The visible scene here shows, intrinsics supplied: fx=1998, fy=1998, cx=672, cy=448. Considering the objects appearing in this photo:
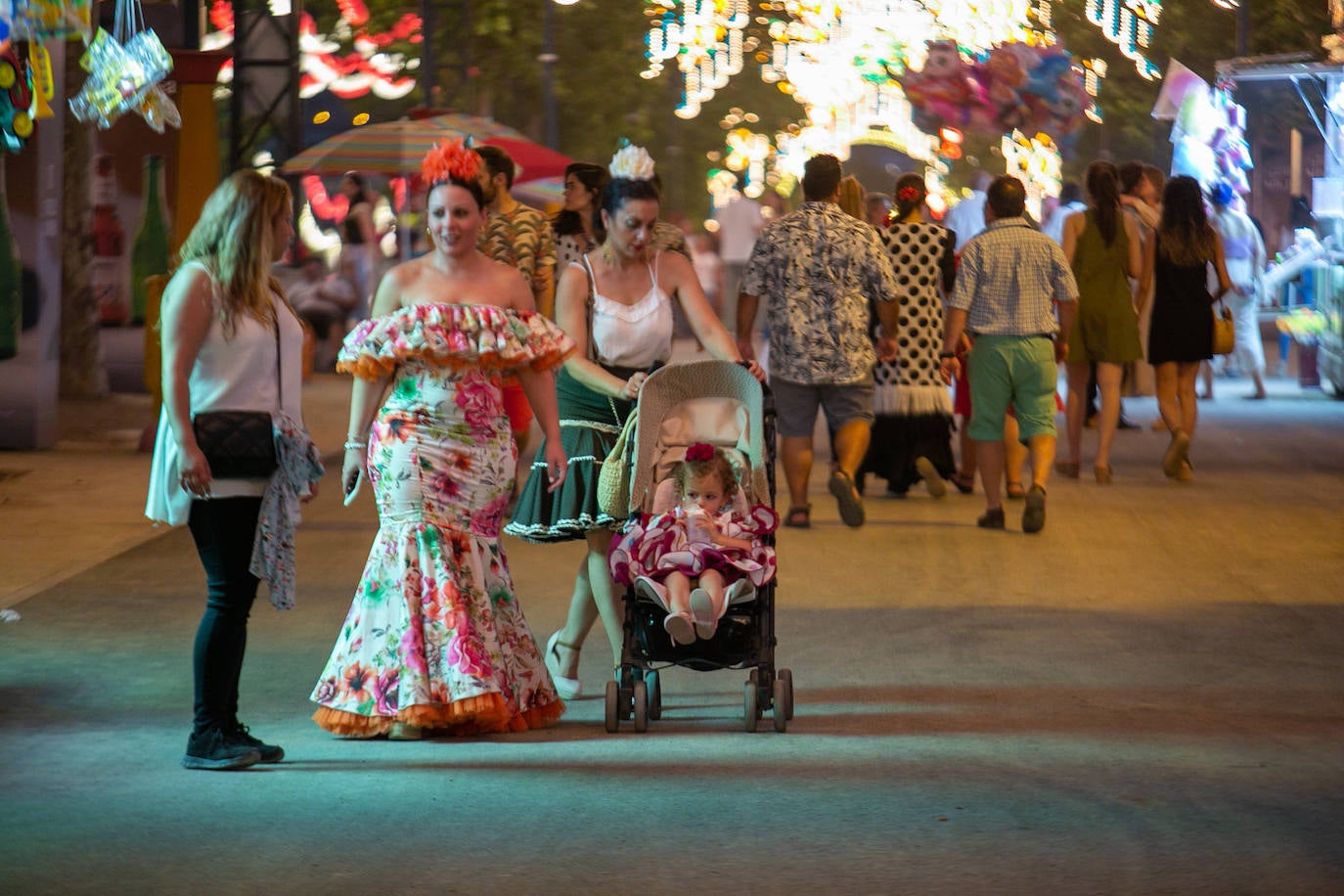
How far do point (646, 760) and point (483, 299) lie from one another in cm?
168

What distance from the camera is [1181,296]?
14.9 metres

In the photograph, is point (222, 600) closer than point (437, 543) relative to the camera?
Yes

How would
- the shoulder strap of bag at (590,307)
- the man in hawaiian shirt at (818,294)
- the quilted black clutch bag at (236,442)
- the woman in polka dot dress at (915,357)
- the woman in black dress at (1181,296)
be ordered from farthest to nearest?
the woman in black dress at (1181,296), the woman in polka dot dress at (915,357), the man in hawaiian shirt at (818,294), the shoulder strap of bag at (590,307), the quilted black clutch bag at (236,442)

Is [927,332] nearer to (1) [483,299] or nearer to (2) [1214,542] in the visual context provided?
(2) [1214,542]

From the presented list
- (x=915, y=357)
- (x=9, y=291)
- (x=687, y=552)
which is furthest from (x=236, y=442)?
(x=9, y=291)

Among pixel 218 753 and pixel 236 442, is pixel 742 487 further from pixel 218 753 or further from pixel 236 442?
pixel 218 753

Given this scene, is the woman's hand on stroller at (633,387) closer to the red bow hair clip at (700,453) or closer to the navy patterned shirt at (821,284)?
the red bow hair clip at (700,453)

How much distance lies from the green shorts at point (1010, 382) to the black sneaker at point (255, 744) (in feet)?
21.5

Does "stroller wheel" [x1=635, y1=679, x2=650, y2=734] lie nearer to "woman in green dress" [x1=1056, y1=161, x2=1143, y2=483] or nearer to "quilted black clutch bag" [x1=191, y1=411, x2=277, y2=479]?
"quilted black clutch bag" [x1=191, y1=411, x2=277, y2=479]

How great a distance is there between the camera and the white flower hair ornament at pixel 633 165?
292 inches

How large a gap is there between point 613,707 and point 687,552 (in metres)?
0.60

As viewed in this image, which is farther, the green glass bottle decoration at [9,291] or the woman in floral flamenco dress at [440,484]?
the green glass bottle decoration at [9,291]

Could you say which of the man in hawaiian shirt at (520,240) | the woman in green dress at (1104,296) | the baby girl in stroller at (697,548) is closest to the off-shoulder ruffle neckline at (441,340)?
the baby girl in stroller at (697,548)

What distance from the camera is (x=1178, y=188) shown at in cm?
1458
